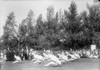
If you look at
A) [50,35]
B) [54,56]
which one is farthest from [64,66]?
[50,35]

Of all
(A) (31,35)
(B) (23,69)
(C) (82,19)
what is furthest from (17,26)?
(C) (82,19)

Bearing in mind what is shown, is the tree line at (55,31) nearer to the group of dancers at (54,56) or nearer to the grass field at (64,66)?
the group of dancers at (54,56)

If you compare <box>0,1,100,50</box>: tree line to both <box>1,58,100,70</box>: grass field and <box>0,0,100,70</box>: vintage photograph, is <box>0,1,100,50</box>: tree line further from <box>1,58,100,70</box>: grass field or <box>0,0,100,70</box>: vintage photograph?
<box>1,58,100,70</box>: grass field

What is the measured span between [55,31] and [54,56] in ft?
1.61

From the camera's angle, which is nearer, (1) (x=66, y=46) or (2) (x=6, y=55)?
(2) (x=6, y=55)

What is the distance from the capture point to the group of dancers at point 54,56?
3.64 metres

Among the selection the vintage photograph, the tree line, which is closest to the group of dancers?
the vintage photograph

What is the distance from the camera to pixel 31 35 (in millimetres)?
3602

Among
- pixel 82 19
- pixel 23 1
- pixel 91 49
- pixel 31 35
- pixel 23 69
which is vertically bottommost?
pixel 23 69

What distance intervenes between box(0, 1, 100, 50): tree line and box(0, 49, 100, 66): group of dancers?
4.8 inches

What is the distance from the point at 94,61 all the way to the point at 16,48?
1466 millimetres

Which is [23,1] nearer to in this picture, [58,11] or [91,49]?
[58,11]

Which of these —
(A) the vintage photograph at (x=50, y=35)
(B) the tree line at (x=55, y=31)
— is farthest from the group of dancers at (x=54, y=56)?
(B) the tree line at (x=55, y=31)

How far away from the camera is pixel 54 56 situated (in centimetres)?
383
